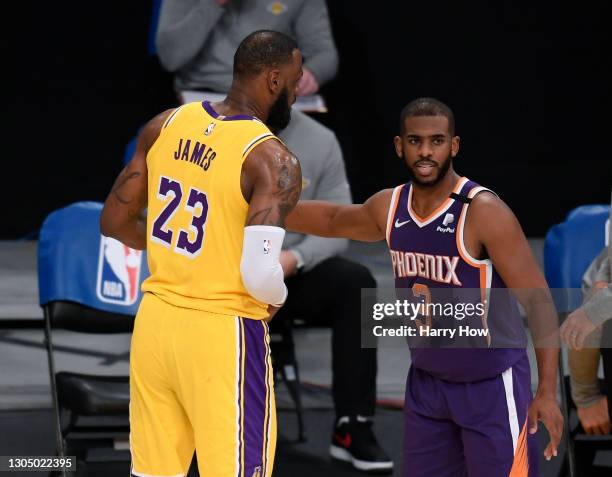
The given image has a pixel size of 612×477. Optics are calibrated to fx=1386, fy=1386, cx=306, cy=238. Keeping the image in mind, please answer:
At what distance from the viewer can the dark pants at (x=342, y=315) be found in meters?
5.55

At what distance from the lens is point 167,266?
395 cm

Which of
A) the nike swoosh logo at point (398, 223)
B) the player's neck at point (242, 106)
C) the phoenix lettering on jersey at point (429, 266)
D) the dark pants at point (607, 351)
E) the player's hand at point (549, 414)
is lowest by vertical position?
the player's hand at point (549, 414)

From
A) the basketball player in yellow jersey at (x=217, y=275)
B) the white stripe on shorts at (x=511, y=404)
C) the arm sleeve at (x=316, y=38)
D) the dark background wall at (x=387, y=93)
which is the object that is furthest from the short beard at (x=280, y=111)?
the dark background wall at (x=387, y=93)

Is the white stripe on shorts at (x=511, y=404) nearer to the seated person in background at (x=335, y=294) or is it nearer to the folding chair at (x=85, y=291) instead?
the seated person in background at (x=335, y=294)

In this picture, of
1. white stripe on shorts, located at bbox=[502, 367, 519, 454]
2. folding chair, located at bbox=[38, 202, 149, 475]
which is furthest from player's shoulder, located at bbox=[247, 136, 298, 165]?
folding chair, located at bbox=[38, 202, 149, 475]

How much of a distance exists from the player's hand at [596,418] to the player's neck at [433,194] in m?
1.18

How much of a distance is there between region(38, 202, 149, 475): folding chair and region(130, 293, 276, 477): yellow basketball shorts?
4.15 feet

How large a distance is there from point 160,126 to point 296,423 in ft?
7.35

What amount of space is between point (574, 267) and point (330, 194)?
46.7 inches

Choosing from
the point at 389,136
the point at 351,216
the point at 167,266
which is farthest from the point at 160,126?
the point at 389,136

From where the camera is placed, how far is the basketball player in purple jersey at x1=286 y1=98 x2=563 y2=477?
392 centimetres

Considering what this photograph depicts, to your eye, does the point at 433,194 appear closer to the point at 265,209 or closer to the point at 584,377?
the point at 265,209

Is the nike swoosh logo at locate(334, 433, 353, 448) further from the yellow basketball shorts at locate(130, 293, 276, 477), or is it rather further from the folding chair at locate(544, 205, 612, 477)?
the yellow basketball shorts at locate(130, 293, 276, 477)

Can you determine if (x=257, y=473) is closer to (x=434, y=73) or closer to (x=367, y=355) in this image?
(x=367, y=355)
